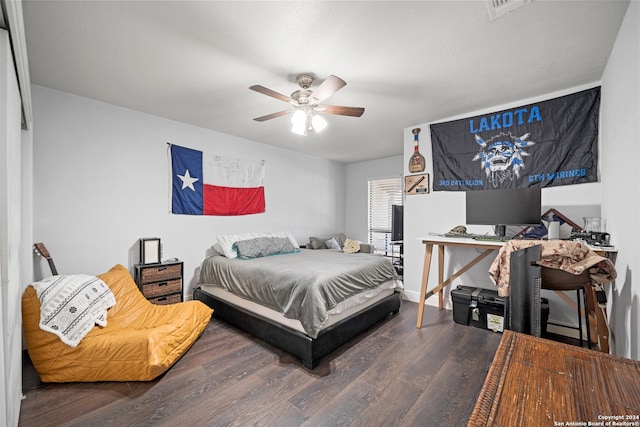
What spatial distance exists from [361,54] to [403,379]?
8.27 feet

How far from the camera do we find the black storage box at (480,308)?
2758 mm

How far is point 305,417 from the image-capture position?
64.7 inches

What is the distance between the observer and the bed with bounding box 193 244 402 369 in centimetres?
226

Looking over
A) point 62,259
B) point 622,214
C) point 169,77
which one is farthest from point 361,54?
point 62,259

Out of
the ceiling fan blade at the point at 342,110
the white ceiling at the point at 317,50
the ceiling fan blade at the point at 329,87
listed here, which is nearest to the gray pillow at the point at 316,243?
the white ceiling at the point at 317,50

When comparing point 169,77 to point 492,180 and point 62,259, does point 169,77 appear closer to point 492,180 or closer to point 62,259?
point 62,259

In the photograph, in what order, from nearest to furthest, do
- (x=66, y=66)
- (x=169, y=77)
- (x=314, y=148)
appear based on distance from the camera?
(x=66, y=66) → (x=169, y=77) → (x=314, y=148)

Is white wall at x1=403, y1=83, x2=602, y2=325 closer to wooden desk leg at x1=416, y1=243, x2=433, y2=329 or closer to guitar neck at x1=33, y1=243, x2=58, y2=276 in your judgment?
wooden desk leg at x1=416, y1=243, x2=433, y2=329

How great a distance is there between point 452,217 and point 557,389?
10.0ft

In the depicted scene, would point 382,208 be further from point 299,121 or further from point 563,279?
point 563,279

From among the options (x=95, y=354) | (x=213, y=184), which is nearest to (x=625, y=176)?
(x=95, y=354)

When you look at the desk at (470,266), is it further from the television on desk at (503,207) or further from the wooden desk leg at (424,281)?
the television on desk at (503,207)

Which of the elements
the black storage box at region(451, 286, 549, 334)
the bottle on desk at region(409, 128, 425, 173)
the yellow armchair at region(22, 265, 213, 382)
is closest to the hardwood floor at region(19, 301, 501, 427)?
the yellow armchair at region(22, 265, 213, 382)

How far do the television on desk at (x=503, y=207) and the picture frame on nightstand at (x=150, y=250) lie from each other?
3.67 metres
